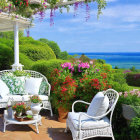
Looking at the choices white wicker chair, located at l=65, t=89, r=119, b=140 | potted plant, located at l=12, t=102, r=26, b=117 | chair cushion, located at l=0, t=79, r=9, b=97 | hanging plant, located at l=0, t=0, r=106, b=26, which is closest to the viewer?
white wicker chair, located at l=65, t=89, r=119, b=140

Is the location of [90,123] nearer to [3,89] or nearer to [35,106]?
[35,106]

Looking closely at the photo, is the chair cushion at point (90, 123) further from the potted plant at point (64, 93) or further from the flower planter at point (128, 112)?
the potted plant at point (64, 93)

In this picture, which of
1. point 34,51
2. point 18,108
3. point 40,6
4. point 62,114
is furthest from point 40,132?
point 34,51

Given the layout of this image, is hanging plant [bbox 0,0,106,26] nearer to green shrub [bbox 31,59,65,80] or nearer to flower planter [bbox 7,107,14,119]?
green shrub [bbox 31,59,65,80]

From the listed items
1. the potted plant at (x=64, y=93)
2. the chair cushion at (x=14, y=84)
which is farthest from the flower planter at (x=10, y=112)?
the chair cushion at (x=14, y=84)

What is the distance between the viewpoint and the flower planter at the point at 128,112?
3.58m

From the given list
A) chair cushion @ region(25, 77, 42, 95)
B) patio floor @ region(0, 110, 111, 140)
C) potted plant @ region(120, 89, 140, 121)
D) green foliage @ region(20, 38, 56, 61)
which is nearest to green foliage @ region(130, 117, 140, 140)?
potted plant @ region(120, 89, 140, 121)

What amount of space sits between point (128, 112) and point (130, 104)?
0.57ft

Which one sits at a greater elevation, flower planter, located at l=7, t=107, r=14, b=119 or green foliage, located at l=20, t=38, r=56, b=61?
green foliage, located at l=20, t=38, r=56, b=61

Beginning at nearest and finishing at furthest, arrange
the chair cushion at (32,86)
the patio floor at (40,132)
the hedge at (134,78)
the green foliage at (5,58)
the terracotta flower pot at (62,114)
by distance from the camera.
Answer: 1. the patio floor at (40,132)
2. the terracotta flower pot at (62,114)
3. the chair cushion at (32,86)
4. the green foliage at (5,58)
5. the hedge at (134,78)

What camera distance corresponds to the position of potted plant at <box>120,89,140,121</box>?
3.57 metres

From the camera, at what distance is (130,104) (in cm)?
378

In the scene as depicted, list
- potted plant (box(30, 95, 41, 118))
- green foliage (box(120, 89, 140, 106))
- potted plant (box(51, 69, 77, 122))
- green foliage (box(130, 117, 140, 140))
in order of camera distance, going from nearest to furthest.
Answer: green foliage (box(130, 117, 140, 140)) → green foliage (box(120, 89, 140, 106)) → potted plant (box(30, 95, 41, 118)) → potted plant (box(51, 69, 77, 122))

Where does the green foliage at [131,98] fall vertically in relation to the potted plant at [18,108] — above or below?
above
